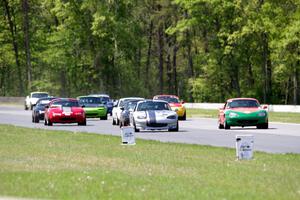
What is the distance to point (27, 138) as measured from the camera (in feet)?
97.5

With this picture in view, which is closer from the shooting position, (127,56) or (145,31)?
(127,56)

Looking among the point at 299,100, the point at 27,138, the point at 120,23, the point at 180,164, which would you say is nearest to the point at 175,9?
the point at 120,23

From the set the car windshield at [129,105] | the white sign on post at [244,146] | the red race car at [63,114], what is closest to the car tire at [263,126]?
the car windshield at [129,105]

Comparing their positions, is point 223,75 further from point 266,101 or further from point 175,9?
point 175,9

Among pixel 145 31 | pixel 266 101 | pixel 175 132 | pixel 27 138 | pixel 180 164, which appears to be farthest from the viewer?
pixel 145 31

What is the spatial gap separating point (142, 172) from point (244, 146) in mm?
3478

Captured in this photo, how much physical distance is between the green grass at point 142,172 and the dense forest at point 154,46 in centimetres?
5094

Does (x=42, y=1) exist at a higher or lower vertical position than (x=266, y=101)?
higher

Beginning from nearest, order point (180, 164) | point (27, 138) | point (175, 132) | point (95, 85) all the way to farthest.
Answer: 1. point (180, 164)
2. point (27, 138)
3. point (175, 132)
4. point (95, 85)

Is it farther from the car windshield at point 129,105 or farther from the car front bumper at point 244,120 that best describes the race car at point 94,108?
the car front bumper at point 244,120

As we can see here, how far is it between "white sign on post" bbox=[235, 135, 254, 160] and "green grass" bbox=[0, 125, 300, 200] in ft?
0.76

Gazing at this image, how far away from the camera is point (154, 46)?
114 m

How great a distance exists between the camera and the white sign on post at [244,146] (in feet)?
63.4

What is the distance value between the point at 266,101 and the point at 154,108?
44.5 meters
